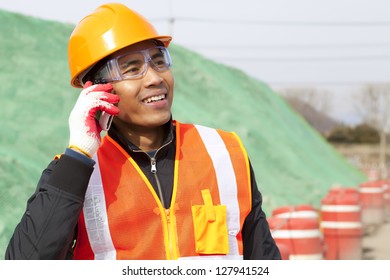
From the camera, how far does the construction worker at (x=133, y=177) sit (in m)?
2.49

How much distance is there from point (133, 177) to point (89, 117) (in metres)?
0.32

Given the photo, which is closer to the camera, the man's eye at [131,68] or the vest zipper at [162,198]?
the vest zipper at [162,198]

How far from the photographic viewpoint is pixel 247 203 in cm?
282

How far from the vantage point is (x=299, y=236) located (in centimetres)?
719

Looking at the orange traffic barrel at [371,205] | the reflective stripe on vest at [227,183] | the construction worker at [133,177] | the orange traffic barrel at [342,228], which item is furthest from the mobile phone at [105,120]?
the orange traffic barrel at [371,205]

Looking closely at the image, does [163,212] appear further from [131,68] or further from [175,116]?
[175,116]

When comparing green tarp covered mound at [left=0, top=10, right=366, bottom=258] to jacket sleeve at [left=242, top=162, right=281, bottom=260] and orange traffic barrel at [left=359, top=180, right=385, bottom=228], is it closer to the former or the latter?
orange traffic barrel at [left=359, top=180, right=385, bottom=228]

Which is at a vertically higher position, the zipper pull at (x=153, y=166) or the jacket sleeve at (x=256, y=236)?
the zipper pull at (x=153, y=166)

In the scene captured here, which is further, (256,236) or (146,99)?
(256,236)

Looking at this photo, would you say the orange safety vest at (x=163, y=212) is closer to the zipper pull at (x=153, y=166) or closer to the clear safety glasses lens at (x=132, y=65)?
the zipper pull at (x=153, y=166)

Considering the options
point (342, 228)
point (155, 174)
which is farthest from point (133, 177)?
point (342, 228)

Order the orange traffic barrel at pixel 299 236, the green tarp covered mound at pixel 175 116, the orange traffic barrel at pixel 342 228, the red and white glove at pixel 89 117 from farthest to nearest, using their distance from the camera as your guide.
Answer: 1. the orange traffic barrel at pixel 342 228
2. the green tarp covered mound at pixel 175 116
3. the orange traffic barrel at pixel 299 236
4. the red and white glove at pixel 89 117

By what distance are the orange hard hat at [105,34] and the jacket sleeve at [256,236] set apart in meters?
0.80
